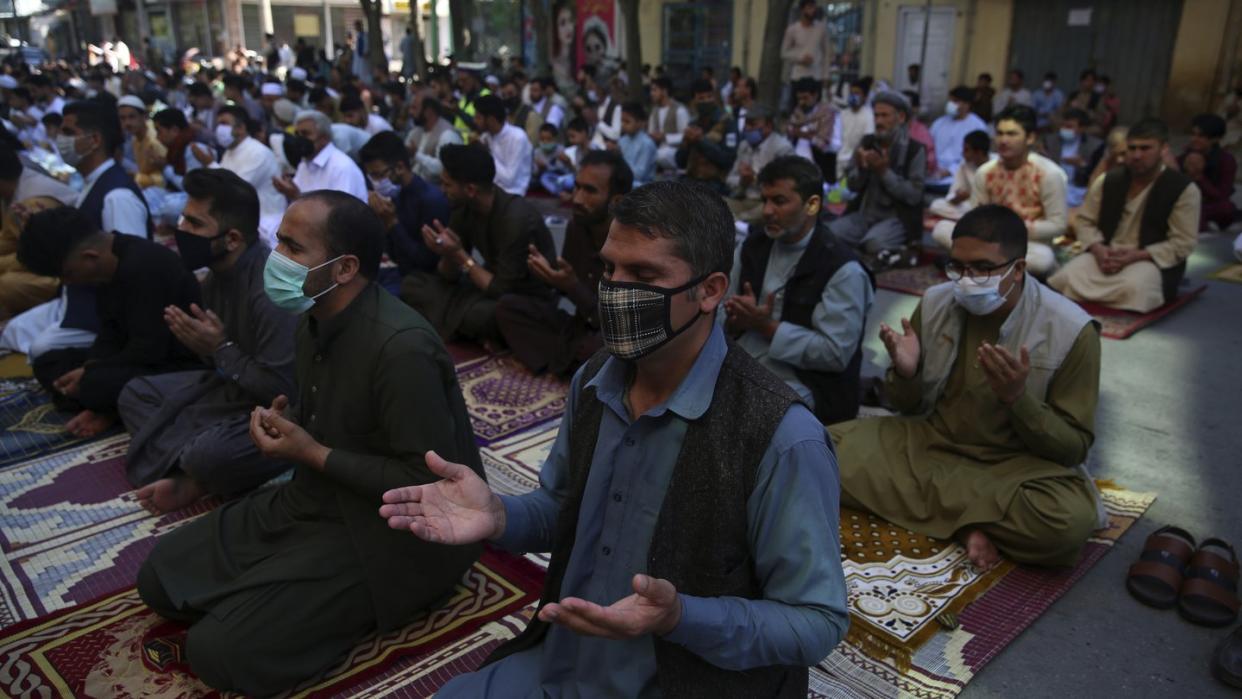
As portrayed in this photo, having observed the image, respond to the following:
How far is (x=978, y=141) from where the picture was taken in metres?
7.09

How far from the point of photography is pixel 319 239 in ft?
8.91

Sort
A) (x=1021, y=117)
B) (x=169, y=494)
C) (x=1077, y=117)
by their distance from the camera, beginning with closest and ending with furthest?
(x=169, y=494) < (x=1021, y=117) < (x=1077, y=117)

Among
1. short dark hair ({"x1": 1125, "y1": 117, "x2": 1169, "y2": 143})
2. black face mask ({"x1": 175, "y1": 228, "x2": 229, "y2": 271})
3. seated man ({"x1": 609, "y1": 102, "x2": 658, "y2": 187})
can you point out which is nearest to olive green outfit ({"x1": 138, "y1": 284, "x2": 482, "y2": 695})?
black face mask ({"x1": 175, "y1": 228, "x2": 229, "y2": 271})

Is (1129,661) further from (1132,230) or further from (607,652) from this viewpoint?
(1132,230)

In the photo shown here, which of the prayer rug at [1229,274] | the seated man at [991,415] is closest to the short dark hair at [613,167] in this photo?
the seated man at [991,415]

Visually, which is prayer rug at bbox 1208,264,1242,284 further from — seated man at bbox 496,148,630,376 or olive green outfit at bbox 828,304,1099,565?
seated man at bbox 496,148,630,376

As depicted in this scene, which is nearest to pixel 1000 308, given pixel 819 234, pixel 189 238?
pixel 819 234

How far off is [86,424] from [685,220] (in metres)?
3.74

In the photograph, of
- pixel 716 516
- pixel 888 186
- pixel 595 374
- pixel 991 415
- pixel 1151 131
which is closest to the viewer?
pixel 716 516

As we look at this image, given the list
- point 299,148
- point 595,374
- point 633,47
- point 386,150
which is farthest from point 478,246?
point 633,47

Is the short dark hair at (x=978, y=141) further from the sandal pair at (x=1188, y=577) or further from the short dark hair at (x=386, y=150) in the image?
the sandal pair at (x=1188, y=577)

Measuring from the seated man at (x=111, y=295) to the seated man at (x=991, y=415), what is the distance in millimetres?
2996

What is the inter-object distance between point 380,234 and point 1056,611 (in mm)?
2447

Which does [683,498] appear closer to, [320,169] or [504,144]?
[320,169]
